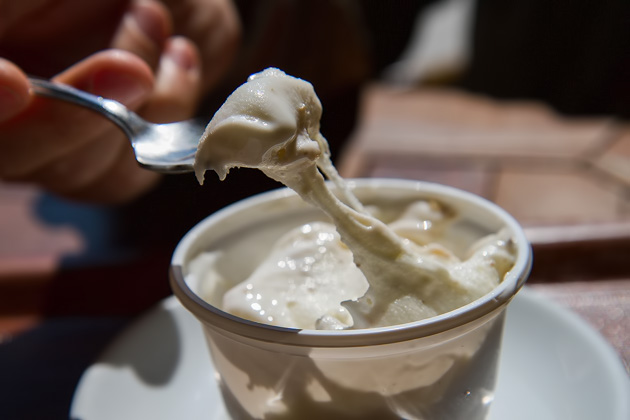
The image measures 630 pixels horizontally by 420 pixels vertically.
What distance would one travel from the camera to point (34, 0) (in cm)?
65

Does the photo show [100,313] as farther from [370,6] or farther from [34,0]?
[370,6]

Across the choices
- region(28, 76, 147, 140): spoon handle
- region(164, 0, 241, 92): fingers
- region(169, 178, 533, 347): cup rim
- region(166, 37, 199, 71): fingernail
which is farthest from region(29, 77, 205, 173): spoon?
region(164, 0, 241, 92): fingers

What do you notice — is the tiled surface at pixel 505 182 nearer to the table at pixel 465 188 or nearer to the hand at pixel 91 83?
the table at pixel 465 188

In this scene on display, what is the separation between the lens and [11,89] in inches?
20.3

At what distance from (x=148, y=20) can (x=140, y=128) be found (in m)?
0.29

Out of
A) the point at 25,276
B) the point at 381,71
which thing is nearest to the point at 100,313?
the point at 25,276

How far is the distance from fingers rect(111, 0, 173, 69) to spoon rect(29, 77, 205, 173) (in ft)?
0.66

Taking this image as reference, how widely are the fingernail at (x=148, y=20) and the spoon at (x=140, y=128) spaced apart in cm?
23

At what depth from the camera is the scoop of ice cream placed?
1.11 ft

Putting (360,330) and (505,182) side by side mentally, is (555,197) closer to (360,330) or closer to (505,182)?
(505,182)

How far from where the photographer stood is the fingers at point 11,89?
51 centimetres

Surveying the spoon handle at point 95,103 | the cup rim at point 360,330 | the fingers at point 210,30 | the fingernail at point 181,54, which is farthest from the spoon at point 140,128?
the fingers at point 210,30

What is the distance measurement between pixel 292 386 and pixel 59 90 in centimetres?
39

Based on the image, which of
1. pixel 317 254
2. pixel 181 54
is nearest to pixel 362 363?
pixel 317 254
